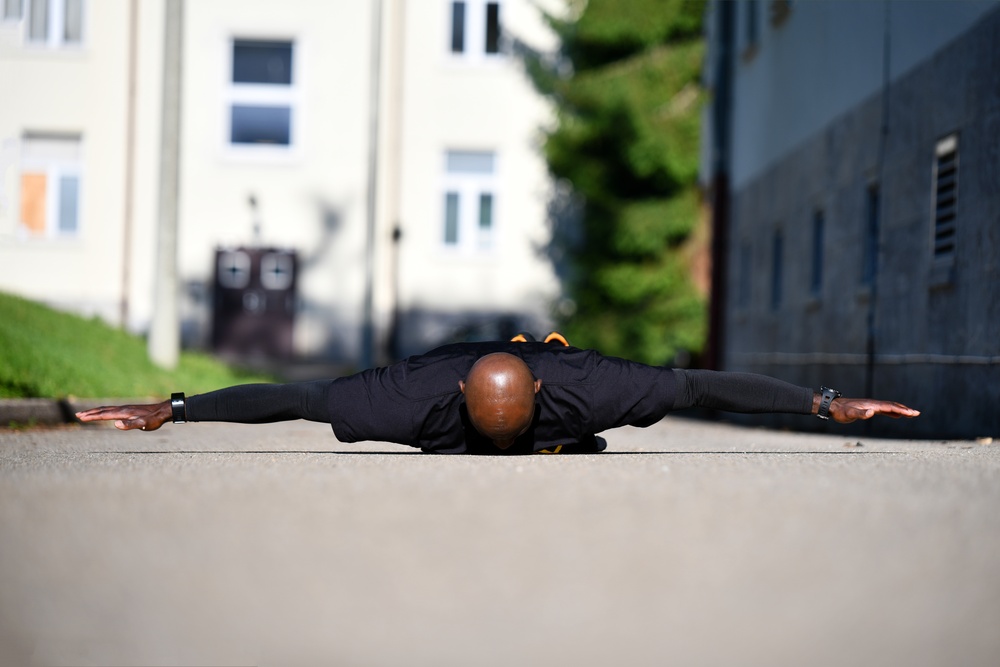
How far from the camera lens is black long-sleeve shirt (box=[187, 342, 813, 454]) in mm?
7246

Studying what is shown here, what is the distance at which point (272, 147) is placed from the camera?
31.2 m

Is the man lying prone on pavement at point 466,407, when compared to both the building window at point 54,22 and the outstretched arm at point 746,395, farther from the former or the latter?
the building window at point 54,22

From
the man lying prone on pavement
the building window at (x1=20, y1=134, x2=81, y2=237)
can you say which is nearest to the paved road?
the man lying prone on pavement

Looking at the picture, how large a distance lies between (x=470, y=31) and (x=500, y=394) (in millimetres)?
25499

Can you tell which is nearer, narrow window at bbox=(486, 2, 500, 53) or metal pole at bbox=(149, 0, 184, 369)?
metal pole at bbox=(149, 0, 184, 369)

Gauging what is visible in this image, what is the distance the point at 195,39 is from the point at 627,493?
27189mm

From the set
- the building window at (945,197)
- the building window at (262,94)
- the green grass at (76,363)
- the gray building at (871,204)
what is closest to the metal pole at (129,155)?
the building window at (262,94)

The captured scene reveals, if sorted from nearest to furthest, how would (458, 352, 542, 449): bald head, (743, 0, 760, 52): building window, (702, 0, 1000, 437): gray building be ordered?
(458, 352, 542, 449): bald head, (702, 0, 1000, 437): gray building, (743, 0, 760, 52): building window

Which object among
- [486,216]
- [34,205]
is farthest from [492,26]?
[34,205]

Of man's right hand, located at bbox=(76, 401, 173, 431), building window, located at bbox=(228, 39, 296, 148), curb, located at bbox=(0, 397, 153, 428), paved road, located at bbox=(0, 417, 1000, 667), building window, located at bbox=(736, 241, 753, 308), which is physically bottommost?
curb, located at bbox=(0, 397, 153, 428)

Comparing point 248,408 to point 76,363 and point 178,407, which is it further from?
point 76,363

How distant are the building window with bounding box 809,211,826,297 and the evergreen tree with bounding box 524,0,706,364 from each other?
30.8 feet

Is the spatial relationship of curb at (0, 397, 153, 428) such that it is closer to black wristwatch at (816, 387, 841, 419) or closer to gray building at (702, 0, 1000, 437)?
black wristwatch at (816, 387, 841, 419)

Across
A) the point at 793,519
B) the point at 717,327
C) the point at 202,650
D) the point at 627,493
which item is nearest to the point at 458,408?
the point at 627,493
